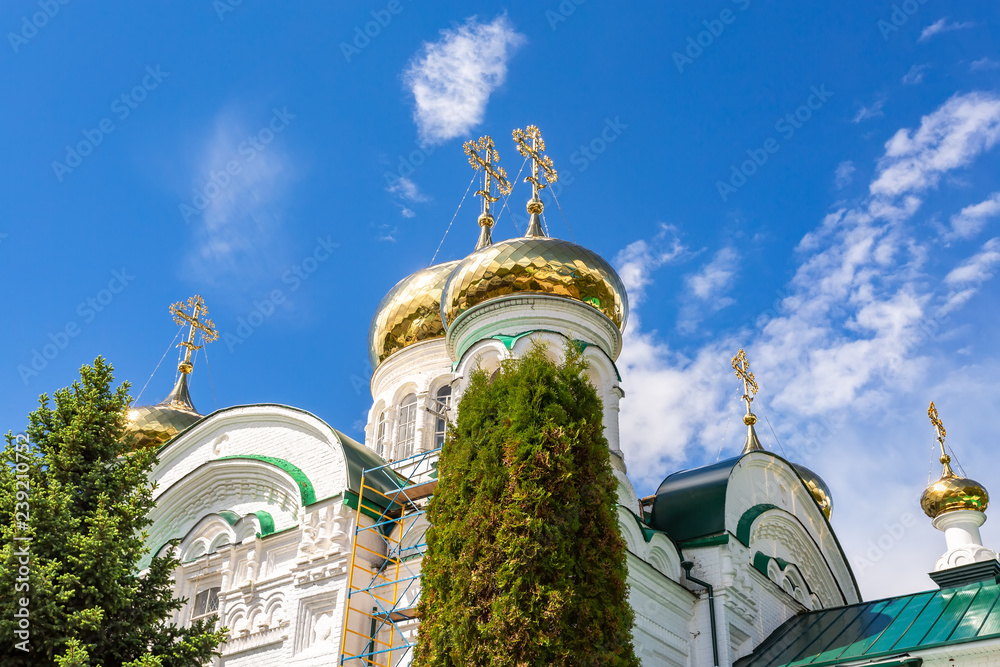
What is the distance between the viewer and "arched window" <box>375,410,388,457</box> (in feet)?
47.7

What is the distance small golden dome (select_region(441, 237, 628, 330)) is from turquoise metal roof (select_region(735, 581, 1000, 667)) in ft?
13.2

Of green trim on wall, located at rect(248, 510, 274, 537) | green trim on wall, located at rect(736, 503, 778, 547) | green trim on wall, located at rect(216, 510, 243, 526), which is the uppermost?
green trim on wall, located at rect(736, 503, 778, 547)

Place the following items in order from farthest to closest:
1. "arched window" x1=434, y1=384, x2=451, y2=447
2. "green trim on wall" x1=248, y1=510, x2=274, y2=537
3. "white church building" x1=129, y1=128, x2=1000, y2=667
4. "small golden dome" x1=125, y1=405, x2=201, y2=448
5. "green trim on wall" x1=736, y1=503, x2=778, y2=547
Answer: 1. "small golden dome" x1=125, y1=405, x2=201, y2=448
2. "arched window" x1=434, y1=384, x2=451, y2=447
3. "green trim on wall" x1=736, y1=503, x2=778, y2=547
4. "green trim on wall" x1=248, y1=510, x2=274, y2=537
5. "white church building" x1=129, y1=128, x2=1000, y2=667

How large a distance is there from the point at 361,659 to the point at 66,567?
9.06ft

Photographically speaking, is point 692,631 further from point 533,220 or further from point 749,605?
point 533,220

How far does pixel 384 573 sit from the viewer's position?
9.49 metres

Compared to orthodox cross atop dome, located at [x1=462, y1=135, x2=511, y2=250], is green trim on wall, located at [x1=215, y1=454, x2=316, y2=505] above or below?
below

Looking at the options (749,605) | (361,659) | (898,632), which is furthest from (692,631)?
(361,659)

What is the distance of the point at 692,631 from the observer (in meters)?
10.2

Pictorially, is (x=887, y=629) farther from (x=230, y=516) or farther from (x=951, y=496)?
(x=230, y=516)

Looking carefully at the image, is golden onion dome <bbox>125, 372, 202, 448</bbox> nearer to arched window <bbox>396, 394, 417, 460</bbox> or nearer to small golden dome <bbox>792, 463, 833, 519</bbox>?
arched window <bbox>396, 394, 417, 460</bbox>

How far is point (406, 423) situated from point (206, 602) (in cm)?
463

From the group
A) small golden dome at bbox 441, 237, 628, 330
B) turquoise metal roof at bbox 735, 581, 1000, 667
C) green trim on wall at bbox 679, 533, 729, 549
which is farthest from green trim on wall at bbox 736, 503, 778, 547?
small golden dome at bbox 441, 237, 628, 330
